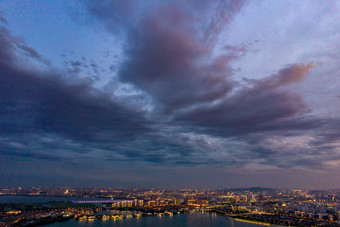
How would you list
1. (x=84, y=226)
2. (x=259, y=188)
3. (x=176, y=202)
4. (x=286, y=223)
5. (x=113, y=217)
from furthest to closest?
(x=259, y=188) < (x=176, y=202) < (x=113, y=217) < (x=286, y=223) < (x=84, y=226)

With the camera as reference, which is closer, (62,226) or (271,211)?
(62,226)

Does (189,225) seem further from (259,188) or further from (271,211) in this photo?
(259,188)

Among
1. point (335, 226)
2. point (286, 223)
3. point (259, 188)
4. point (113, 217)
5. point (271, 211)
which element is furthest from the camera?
point (259, 188)

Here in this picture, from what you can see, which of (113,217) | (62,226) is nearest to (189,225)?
(113,217)

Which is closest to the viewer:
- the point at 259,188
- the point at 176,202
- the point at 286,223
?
the point at 286,223

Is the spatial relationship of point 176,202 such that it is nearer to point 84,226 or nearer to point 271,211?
point 271,211

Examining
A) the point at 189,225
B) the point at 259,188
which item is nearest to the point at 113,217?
the point at 189,225

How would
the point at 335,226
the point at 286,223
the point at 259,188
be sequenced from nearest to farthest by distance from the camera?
the point at 335,226 < the point at 286,223 < the point at 259,188

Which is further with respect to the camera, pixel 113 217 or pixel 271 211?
pixel 271 211
